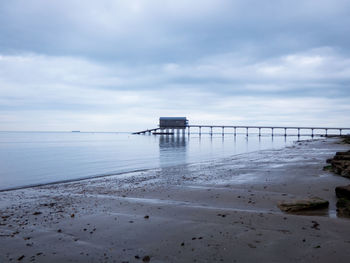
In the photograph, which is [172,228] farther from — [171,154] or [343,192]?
[171,154]

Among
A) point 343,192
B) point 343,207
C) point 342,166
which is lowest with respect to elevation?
point 343,207

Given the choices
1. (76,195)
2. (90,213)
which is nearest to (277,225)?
(90,213)

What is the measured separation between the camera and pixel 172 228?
5641 millimetres

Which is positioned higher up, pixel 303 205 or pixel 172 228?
pixel 303 205

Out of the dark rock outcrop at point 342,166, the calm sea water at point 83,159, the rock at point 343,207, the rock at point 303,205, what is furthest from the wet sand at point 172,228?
the calm sea water at point 83,159

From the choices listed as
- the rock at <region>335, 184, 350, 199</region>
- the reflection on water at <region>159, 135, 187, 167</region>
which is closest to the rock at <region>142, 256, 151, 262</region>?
the rock at <region>335, 184, 350, 199</region>

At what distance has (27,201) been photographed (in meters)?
9.02

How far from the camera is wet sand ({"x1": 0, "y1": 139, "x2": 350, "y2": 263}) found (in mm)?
4371

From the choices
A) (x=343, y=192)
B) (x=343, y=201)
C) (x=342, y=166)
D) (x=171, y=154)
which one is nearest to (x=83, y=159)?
(x=171, y=154)

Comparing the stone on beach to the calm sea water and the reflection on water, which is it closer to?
the calm sea water

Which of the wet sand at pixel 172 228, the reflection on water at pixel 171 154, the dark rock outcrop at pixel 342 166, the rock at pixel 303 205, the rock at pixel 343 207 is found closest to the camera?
the wet sand at pixel 172 228

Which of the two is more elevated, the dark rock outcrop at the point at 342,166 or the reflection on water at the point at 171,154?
the dark rock outcrop at the point at 342,166

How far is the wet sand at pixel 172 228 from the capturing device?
4.37 meters

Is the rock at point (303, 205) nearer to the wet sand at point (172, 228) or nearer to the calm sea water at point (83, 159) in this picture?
the wet sand at point (172, 228)
